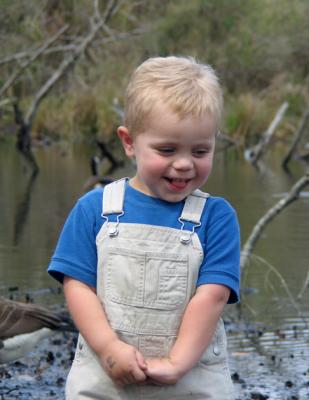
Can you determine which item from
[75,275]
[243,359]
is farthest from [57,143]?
[75,275]

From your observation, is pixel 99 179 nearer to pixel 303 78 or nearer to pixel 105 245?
pixel 105 245

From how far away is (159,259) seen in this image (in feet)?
9.30

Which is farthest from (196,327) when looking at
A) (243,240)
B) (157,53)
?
(157,53)

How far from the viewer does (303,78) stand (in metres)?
31.5

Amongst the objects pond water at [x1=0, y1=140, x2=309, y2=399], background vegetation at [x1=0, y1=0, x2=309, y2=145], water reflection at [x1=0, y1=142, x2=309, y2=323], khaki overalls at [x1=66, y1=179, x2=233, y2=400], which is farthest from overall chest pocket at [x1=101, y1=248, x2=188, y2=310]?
background vegetation at [x1=0, y1=0, x2=309, y2=145]

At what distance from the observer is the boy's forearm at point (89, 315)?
2.84m

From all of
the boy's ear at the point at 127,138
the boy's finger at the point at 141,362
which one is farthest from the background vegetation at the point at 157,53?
the boy's finger at the point at 141,362

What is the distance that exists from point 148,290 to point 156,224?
7.4 inches

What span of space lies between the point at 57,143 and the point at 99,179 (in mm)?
13138

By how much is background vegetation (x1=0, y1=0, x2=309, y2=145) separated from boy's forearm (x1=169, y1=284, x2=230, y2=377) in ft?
59.3

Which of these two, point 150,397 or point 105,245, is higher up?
point 105,245

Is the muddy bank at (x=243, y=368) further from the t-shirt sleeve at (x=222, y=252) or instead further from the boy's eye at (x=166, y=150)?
the boy's eye at (x=166, y=150)

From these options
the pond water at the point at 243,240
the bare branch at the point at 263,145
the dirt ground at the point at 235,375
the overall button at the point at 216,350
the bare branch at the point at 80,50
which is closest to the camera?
the overall button at the point at 216,350

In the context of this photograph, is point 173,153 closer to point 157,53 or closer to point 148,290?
point 148,290
